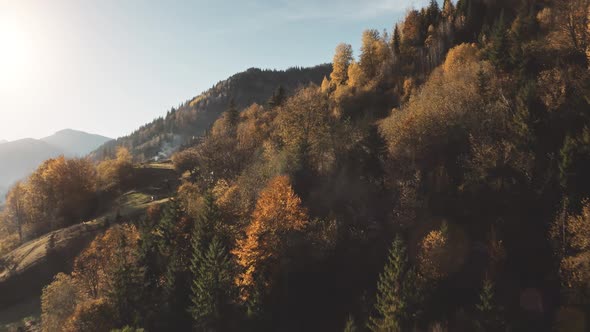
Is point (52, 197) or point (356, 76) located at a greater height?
point (356, 76)

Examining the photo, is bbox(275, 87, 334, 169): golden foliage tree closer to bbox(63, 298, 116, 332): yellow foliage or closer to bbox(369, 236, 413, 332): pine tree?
bbox(369, 236, 413, 332): pine tree

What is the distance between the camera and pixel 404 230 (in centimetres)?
5484

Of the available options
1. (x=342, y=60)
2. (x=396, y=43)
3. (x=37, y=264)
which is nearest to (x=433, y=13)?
(x=396, y=43)

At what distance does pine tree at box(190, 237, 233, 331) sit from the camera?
4862 centimetres

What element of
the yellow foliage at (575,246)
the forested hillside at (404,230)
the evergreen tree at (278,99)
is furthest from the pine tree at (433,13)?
the yellow foliage at (575,246)

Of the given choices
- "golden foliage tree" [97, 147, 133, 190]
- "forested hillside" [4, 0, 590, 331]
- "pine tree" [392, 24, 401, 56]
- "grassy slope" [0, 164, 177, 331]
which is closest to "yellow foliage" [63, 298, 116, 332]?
"forested hillside" [4, 0, 590, 331]

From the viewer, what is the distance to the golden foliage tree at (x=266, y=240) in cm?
5119

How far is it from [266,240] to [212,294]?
392 inches

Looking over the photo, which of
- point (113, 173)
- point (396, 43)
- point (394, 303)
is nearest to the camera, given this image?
point (394, 303)

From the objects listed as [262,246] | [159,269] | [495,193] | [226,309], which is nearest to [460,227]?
[495,193]

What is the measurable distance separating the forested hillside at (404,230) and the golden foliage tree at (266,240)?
204mm

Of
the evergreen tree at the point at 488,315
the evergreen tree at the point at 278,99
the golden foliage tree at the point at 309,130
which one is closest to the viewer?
the evergreen tree at the point at 488,315

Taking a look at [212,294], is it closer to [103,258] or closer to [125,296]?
[125,296]

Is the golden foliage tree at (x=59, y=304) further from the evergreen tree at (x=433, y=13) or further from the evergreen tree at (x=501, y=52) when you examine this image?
the evergreen tree at (x=433, y=13)
